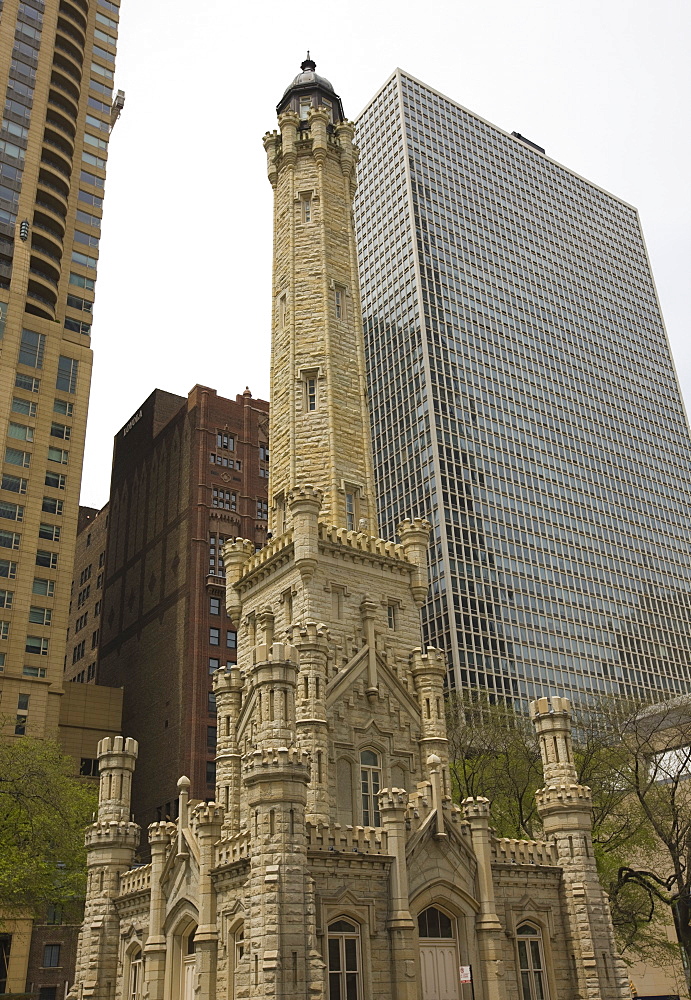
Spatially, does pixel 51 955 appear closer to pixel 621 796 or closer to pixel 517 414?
pixel 621 796

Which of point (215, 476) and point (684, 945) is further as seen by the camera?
point (215, 476)

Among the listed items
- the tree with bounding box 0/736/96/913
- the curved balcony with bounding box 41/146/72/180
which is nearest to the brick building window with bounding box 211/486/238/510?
the curved balcony with bounding box 41/146/72/180

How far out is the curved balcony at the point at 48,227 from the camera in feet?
286

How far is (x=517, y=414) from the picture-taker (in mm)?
130375

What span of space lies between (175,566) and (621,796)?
60.3m

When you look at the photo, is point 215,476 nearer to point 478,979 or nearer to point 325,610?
point 325,610

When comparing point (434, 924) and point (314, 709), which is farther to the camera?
point (314, 709)

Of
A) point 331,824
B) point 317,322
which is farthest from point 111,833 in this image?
point 317,322

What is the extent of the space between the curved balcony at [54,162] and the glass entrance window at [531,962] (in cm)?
8094

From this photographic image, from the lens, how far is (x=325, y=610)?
3325 centimetres

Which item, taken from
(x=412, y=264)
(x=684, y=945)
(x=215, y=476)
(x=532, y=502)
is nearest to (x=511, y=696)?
(x=532, y=502)

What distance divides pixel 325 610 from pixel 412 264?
102987mm

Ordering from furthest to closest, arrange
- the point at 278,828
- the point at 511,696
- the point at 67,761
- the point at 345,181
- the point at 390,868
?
the point at 511,696 < the point at 67,761 < the point at 345,181 < the point at 390,868 < the point at 278,828

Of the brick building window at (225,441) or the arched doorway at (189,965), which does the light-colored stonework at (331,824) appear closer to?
the arched doorway at (189,965)
